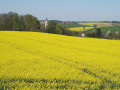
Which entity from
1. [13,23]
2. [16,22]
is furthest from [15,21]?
[13,23]

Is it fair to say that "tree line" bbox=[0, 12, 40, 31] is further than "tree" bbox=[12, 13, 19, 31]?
Yes

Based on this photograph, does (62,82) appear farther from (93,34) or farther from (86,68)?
(93,34)

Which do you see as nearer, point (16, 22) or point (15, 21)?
point (15, 21)

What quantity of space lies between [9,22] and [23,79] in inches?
2223

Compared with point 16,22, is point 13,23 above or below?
below

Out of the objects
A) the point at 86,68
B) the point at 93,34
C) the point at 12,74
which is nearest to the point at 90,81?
the point at 86,68

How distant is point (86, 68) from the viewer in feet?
26.2

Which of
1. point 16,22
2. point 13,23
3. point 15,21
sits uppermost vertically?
point 15,21

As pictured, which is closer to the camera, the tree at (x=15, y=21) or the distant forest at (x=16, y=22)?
the tree at (x=15, y=21)

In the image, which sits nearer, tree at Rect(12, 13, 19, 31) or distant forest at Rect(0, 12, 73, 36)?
tree at Rect(12, 13, 19, 31)

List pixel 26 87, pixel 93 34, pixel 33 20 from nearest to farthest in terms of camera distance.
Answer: pixel 26 87, pixel 93 34, pixel 33 20

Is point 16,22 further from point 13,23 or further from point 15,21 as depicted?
point 13,23

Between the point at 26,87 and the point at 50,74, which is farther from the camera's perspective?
the point at 50,74

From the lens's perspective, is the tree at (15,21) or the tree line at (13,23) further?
the tree line at (13,23)
